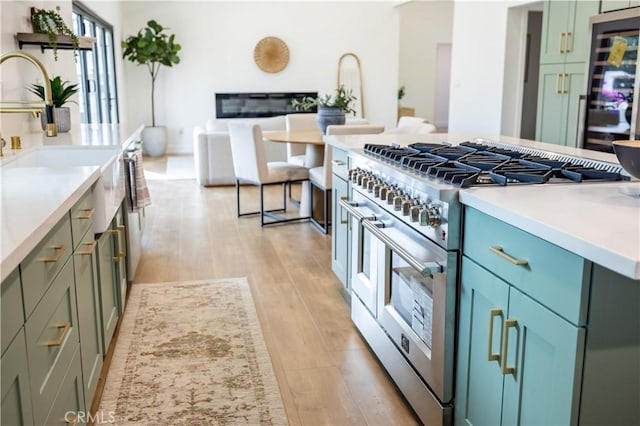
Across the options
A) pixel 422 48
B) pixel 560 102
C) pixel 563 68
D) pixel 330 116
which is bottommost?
pixel 330 116

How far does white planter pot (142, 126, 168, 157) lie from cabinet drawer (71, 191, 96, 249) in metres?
7.86

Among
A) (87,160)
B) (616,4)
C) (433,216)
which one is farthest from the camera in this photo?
(616,4)

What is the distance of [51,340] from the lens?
1.55 meters

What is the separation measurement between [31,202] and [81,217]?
1.07 ft

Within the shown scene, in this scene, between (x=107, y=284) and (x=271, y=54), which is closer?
(x=107, y=284)

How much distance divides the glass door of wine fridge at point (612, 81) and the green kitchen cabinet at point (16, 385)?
14.3ft

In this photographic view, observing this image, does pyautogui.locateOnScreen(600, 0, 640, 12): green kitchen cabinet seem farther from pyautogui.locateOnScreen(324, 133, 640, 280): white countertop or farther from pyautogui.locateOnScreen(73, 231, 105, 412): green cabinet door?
pyautogui.locateOnScreen(73, 231, 105, 412): green cabinet door

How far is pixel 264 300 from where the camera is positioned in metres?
3.38

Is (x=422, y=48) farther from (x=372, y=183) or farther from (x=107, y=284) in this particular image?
(x=107, y=284)

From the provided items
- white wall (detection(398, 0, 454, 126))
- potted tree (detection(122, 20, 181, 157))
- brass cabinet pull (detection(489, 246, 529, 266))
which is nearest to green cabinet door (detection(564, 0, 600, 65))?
brass cabinet pull (detection(489, 246, 529, 266))

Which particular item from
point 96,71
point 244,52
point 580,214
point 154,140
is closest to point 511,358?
point 580,214

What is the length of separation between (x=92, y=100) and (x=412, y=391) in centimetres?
634

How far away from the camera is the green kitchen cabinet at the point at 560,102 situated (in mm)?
5168

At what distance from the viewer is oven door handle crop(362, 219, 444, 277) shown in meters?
1.89
